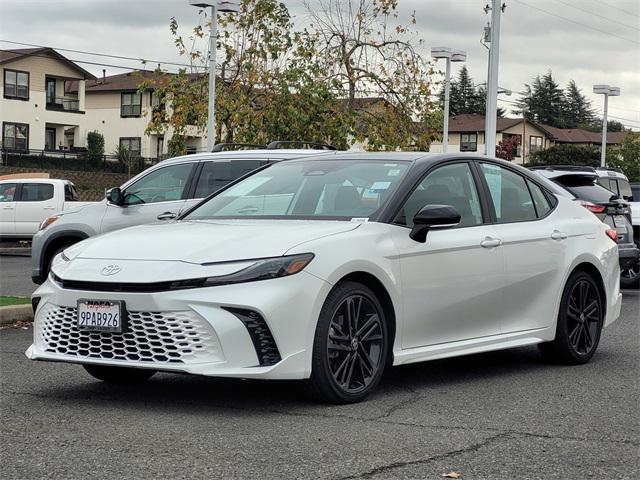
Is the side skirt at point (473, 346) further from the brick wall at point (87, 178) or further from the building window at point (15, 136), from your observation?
the building window at point (15, 136)

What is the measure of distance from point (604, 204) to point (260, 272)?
32.1 feet

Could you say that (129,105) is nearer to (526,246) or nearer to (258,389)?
(526,246)

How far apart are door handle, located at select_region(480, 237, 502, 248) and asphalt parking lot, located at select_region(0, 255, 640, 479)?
36.5 inches

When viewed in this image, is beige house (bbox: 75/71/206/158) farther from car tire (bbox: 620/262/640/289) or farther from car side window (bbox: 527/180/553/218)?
car side window (bbox: 527/180/553/218)

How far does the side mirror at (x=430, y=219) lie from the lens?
23.5 feet

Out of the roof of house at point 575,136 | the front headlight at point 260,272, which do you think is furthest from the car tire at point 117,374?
the roof of house at point 575,136

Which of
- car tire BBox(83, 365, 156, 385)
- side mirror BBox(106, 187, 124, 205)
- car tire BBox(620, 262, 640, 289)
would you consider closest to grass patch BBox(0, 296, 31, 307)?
side mirror BBox(106, 187, 124, 205)

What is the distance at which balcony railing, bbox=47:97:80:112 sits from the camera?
71000 millimetres

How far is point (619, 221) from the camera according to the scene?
15.3 metres

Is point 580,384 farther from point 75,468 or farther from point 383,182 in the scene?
point 75,468

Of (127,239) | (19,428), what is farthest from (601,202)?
(19,428)

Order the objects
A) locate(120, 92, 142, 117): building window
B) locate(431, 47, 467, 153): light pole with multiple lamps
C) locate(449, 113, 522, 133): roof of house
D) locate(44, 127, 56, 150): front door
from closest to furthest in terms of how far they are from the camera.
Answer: locate(431, 47, 467, 153): light pole with multiple lamps
locate(44, 127, 56, 150): front door
locate(120, 92, 142, 117): building window
locate(449, 113, 522, 133): roof of house

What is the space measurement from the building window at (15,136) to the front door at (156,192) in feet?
176

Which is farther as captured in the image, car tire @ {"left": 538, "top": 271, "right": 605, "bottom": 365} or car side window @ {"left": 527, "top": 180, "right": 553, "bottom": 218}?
car side window @ {"left": 527, "top": 180, "right": 553, "bottom": 218}
